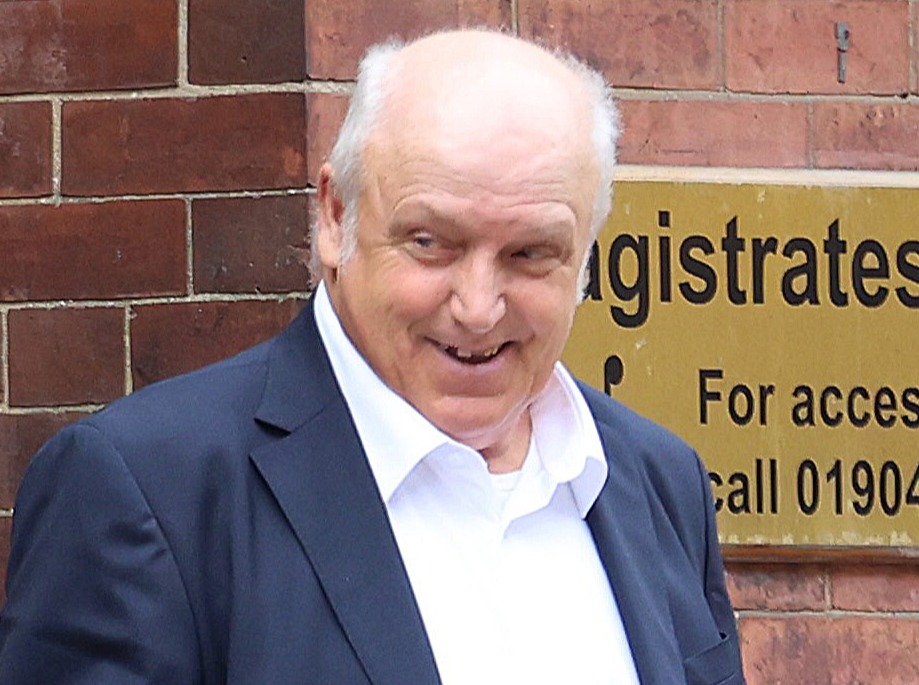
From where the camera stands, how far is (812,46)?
9.57ft

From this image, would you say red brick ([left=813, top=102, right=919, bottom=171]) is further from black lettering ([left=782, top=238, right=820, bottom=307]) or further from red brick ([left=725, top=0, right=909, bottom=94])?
black lettering ([left=782, top=238, right=820, bottom=307])

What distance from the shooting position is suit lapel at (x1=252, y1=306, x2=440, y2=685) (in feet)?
5.51

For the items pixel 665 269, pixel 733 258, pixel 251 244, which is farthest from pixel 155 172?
pixel 733 258

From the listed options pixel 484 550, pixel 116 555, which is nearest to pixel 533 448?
pixel 484 550

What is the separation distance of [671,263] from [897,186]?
1.26 ft

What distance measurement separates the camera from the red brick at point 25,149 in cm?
271

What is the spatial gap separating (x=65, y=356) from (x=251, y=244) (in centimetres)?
32

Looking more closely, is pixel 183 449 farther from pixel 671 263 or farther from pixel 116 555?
pixel 671 263

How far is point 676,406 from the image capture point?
9.39ft

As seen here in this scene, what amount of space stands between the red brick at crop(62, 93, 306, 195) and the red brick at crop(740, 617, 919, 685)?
3.30ft

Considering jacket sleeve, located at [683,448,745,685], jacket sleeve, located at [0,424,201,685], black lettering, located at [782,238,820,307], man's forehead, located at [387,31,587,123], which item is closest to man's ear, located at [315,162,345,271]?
man's forehead, located at [387,31,587,123]

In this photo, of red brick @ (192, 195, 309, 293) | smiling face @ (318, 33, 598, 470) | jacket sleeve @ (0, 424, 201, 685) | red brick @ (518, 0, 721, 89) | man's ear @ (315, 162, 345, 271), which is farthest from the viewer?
red brick @ (518, 0, 721, 89)

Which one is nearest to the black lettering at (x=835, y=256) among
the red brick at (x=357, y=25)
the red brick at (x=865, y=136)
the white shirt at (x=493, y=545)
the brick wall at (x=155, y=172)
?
the red brick at (x=865, y=136)

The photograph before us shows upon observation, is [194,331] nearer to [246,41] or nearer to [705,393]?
[246,41]
